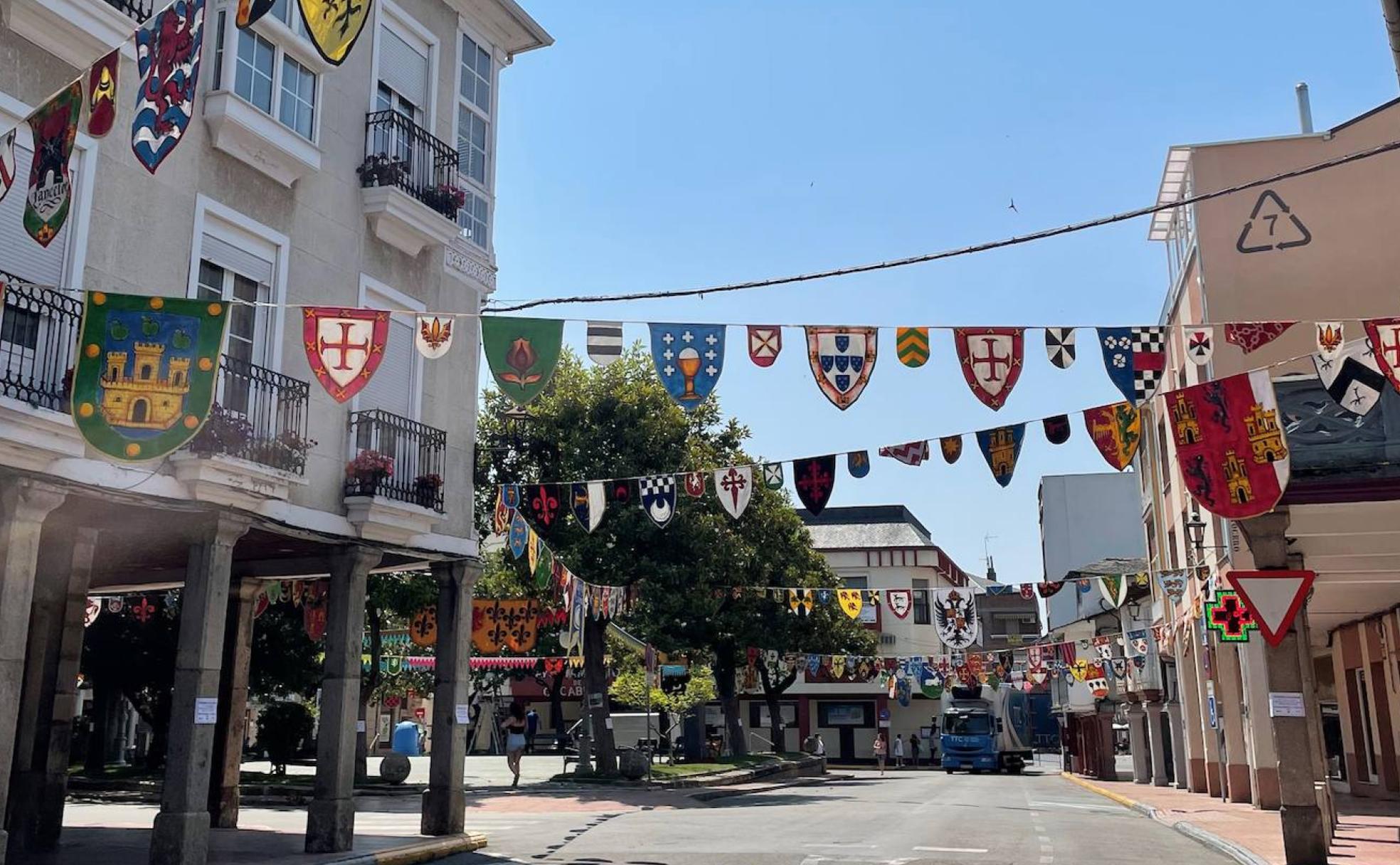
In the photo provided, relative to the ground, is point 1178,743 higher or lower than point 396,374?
lower

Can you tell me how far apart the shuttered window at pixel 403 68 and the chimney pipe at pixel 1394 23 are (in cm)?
1385

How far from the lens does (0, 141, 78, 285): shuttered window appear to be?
11.1 meters

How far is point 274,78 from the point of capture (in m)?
14.4

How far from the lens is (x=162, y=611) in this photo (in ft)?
87.2

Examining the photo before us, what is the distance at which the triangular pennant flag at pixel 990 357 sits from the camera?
543 inches

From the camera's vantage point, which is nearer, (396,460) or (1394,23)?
(1394,23)

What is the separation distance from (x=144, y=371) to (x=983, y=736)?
43022 millimetres

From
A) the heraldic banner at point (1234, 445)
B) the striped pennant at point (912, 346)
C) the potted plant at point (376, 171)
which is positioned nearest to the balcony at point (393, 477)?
the potted plant at point (376, 171)

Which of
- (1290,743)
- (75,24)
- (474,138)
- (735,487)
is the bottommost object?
(1290,743)

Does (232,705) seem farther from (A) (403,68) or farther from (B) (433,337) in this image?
(A) (403,68)

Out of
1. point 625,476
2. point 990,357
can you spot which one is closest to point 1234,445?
point 990,357

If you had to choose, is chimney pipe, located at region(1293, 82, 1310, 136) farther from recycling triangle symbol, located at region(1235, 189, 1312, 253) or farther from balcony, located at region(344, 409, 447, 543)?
balcony, located at region(344, 409, 447, 543)

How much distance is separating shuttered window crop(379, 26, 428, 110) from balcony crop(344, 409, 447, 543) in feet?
15.6

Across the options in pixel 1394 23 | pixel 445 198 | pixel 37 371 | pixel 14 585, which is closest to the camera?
pixel 1394 23
